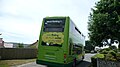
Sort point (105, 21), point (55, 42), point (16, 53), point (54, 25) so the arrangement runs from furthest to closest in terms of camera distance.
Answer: point (16, 53), point (105, 21), point (54, 25), point (55, 42)

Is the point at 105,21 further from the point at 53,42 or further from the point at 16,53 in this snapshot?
the point at 53,42

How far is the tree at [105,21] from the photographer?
3172cm

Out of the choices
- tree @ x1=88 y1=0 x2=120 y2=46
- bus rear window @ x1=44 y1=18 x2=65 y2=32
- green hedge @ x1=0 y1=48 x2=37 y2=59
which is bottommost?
green hedge @ x1=0 y1=48 x2=37 y2=59

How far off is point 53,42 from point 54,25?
137cm

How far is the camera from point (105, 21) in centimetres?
3231

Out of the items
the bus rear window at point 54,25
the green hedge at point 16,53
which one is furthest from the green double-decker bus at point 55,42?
the green hedge at point 16,53

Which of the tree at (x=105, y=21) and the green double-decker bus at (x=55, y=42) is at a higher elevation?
the tree at (x=105, y=21)

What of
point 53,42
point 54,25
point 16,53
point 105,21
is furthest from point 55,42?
point 16,53

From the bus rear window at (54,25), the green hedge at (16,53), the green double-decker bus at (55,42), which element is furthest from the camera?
the green hedge at (16,53)

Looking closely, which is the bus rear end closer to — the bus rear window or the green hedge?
the bus rear window

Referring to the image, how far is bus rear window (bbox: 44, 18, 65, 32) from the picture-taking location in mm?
15260

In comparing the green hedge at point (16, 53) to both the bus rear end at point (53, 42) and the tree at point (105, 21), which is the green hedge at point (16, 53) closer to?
the tree at point (105, 21)

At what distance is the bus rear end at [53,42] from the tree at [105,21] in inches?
669

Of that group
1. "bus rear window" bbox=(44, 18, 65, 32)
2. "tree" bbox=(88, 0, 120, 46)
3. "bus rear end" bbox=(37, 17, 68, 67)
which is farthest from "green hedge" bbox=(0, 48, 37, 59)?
"bus rear window" bbox=(44, 18, 65, 32)
